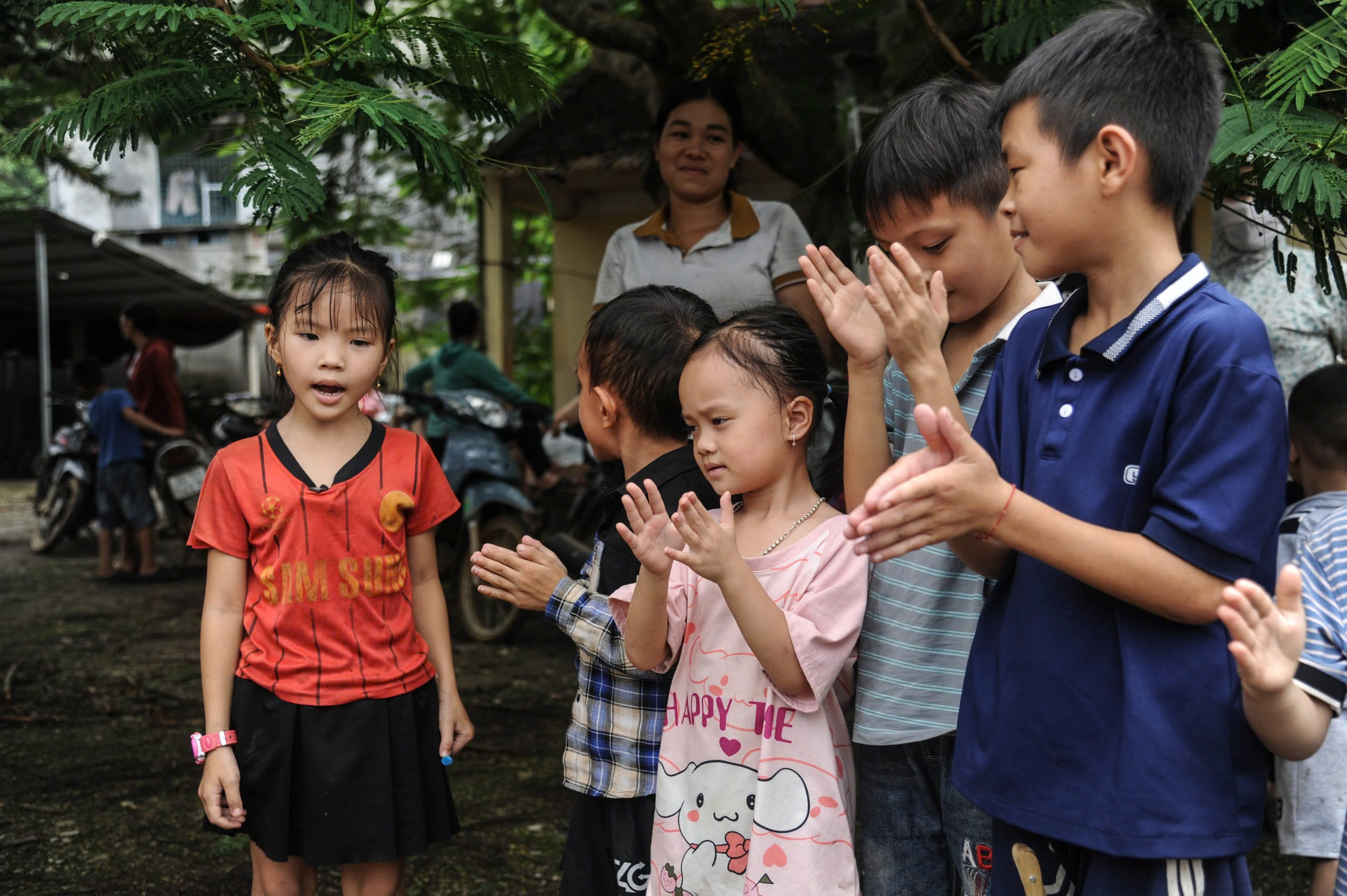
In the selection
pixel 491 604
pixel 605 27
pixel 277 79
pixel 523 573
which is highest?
pixel 605 27

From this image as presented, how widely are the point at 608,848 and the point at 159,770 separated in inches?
107

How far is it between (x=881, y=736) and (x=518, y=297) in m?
11.6

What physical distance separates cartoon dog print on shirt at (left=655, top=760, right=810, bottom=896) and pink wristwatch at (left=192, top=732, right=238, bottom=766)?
0.85 metres

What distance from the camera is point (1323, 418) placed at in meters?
2.66

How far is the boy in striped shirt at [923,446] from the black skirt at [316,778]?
0.93 meters

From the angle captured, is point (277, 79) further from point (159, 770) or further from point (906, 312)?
point (159, 770)

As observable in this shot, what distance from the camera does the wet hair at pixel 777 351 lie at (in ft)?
6.38

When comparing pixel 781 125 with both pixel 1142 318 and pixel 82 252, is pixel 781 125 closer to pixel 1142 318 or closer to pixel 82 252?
pixel 1142 318

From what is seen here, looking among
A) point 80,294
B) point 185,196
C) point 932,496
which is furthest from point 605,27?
point 185,196

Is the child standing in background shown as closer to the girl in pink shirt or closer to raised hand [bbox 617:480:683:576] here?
the girl in pink shirt

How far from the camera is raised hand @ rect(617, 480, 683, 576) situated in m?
1.73

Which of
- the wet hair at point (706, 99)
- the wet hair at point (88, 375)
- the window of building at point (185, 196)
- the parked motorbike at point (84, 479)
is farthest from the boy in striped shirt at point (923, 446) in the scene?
the window of building at point (185, 196)

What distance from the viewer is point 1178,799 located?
1303mm

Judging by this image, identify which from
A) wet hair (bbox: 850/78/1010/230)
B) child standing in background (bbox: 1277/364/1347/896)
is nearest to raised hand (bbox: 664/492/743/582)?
wet hair (bbox: 850/78/1010/230)
